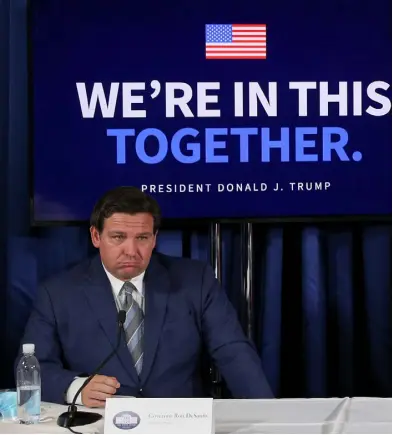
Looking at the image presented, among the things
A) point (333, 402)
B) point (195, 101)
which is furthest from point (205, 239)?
point (333, 402)

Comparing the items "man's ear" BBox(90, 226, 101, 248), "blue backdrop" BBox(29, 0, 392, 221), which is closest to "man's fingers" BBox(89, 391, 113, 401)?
"man's ear" BBox(90, 226, 101, 248)

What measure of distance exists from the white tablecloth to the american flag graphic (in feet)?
5.01

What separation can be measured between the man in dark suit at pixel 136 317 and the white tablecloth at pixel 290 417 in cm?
59

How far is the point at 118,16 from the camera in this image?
3512 mm

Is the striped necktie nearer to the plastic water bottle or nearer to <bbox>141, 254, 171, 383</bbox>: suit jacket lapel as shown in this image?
<bbox>141, 254, 171, 383</bbox>: suit jacket lapel

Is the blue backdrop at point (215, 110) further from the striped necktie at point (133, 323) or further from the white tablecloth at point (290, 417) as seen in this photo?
the white tablecloth at point (290, 417)

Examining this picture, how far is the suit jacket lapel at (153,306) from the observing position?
10.3ft

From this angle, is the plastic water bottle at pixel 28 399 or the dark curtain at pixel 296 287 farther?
the dark curtain at pixel 296 287

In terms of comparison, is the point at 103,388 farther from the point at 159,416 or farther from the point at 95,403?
the point at 159,416

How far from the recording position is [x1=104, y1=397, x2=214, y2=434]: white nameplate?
2.05 meters

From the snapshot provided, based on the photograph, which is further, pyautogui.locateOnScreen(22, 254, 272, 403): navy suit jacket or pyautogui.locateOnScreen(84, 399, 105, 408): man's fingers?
pyautogui.locateOnScreen(22, 254, 272, 403): navy suit jacket

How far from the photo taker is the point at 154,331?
124 inches

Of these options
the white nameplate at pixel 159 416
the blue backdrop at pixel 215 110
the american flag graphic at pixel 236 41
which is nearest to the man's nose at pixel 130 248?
the blue backdrop at pixel 215 110

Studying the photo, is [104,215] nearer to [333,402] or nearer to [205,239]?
[205,239]
